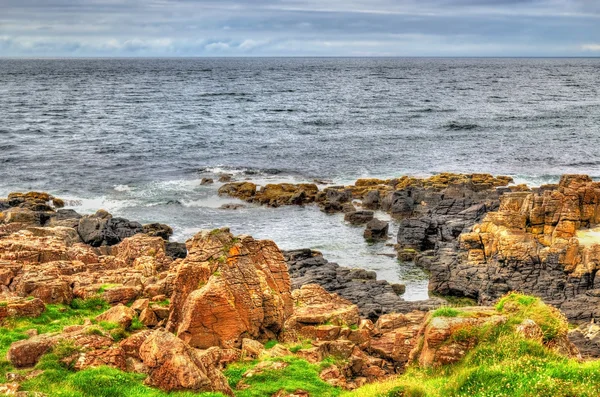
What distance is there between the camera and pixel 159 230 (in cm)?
4897

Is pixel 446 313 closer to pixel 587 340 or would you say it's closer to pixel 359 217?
pixel 587 340

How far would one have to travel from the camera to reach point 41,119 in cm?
11438

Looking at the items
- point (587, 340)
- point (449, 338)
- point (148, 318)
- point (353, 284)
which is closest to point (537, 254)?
point (587, 340)

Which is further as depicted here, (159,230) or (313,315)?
(159,230)

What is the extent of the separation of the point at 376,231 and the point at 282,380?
31437 millimetres

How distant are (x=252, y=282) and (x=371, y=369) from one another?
5.16m

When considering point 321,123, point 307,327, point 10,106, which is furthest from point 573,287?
point 10,106

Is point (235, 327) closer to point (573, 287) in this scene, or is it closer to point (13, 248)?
point (13, 248)

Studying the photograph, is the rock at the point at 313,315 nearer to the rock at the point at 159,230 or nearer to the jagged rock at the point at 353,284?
the jagged rock at the point at 353,284

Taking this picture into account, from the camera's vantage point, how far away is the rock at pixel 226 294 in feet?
72.4

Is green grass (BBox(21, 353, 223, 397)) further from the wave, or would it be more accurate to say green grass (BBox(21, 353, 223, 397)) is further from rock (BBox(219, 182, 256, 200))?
the wave

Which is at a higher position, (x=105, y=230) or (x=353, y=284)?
(x=105, y=230)

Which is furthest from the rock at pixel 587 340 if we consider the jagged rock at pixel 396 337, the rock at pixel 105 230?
the rock at pixel 105 230

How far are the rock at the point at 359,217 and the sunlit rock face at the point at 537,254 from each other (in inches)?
538
